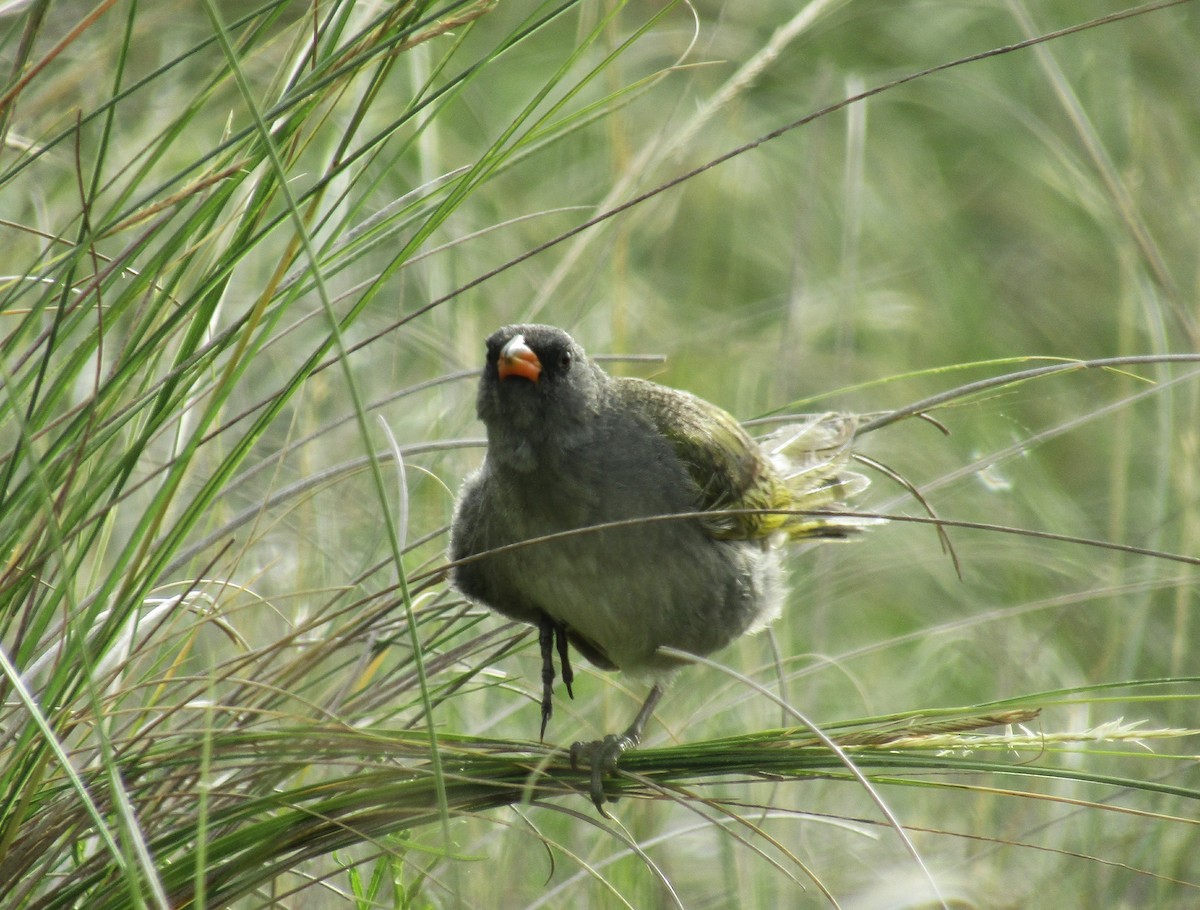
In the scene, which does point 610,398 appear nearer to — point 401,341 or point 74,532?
point 401,341

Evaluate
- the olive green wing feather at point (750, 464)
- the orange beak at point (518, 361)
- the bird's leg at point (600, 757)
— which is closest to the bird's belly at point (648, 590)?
the olive green wing feather at point (750, 464)

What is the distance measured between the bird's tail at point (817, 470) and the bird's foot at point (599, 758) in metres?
1.10

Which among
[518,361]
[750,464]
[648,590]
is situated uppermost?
[518,361]

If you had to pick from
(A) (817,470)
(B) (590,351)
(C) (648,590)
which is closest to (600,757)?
(C) (648,590)

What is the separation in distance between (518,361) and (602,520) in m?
0.46

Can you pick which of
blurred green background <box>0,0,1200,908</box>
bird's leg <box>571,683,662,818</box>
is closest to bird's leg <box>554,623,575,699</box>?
blurred green background <box>0,0,1200,908</box>

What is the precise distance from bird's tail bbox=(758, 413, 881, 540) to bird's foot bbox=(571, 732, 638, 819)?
1098 mm

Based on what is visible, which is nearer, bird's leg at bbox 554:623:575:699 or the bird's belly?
the bird's belly

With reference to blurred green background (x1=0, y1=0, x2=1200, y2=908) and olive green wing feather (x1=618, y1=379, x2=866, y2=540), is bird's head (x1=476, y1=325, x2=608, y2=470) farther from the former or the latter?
olive green wing feather (x1=618, y1=379, x2=866, y2=540)

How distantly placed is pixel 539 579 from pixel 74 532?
A: 4.55ft

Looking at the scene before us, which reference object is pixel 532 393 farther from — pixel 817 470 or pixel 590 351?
Result: pixel 590 351

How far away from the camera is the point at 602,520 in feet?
11.2

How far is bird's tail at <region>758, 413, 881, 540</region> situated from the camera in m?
3.92

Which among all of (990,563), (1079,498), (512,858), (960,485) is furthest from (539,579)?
(1079,498)
